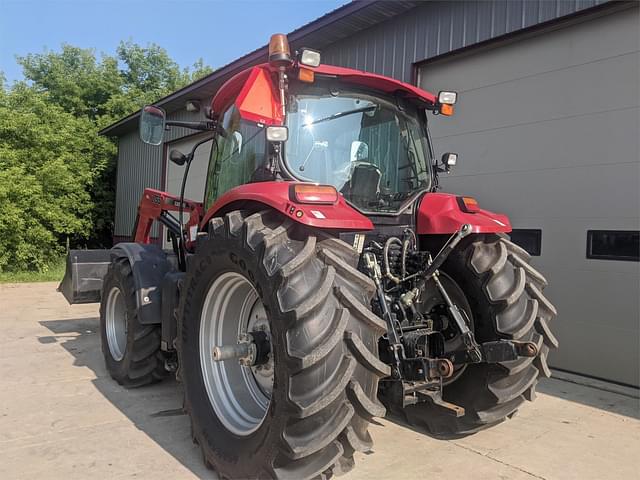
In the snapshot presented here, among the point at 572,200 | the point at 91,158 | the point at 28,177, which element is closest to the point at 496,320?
the point at 572,200

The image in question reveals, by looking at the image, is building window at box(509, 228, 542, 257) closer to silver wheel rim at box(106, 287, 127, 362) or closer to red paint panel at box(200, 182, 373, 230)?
red paint panel at box(200, 182, 373, 230)

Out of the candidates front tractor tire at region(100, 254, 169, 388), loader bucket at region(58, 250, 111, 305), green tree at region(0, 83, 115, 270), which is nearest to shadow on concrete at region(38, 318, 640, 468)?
front tractor tire at region(100, 254, 169, 388)

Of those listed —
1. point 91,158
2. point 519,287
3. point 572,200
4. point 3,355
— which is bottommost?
point 3,355

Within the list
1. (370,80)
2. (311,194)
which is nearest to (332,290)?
(311,194)

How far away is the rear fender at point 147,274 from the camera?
4102 millimetres

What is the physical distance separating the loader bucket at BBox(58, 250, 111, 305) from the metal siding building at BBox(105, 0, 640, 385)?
4363mm

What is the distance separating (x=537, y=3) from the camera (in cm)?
541

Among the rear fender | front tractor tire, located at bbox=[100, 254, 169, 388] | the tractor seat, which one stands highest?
the tractor seat

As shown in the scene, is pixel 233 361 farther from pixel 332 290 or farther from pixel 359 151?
pixel 359 151

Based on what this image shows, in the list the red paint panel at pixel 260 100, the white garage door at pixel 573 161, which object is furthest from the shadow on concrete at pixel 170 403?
the red paint panel at pixel 260 100

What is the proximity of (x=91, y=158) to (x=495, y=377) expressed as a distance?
1696cm

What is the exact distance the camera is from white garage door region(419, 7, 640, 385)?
4855 mm

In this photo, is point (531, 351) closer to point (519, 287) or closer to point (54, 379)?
point (519, 287)

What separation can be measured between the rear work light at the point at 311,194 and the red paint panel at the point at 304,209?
0.02m
